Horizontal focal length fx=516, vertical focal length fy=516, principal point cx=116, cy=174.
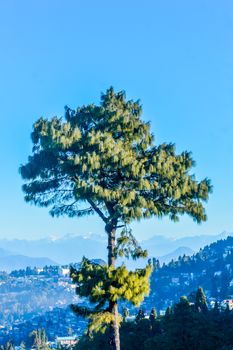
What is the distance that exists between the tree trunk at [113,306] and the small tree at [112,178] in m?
0.04

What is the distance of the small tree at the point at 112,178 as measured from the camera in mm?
23203

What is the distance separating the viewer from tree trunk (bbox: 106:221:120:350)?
23734 millimetres

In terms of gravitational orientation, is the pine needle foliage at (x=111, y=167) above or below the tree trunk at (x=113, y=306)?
above

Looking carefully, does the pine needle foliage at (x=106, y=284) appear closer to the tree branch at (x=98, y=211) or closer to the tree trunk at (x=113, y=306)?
the tree trunk at (x=113, y=306)

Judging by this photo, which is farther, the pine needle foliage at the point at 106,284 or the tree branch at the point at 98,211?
the tree branch at the point at 98,211

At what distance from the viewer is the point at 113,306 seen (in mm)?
23750

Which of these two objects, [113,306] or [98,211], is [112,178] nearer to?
[98,211]

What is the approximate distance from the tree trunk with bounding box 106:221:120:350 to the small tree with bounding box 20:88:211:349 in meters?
0.04

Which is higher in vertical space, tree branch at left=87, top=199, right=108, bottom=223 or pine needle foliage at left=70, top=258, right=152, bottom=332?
tree branch at left=87, top=199, right=108, bottom=223

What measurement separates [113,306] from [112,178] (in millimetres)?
6006

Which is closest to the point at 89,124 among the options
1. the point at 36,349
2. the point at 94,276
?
the point at 94,276

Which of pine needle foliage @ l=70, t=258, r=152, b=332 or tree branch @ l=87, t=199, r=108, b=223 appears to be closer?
pine needle foliage @ l=70, t=258, r=152, b=332

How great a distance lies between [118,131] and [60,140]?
3.19 metres

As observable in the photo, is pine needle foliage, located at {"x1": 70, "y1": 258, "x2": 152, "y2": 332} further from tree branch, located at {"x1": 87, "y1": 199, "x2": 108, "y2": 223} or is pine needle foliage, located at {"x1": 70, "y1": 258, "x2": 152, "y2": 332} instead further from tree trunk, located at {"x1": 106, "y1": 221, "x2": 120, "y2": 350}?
tree branch, located at {"x1": 87, "y1": 199, "x2": 108, "y2": 223}
